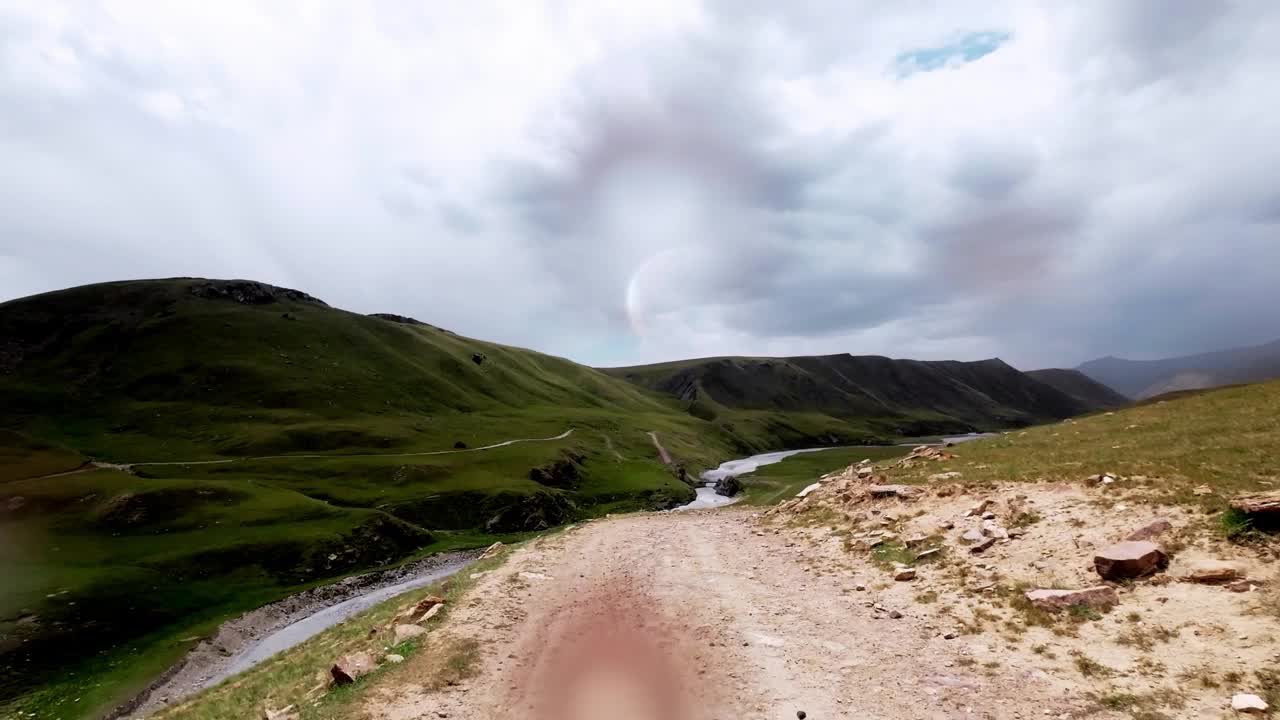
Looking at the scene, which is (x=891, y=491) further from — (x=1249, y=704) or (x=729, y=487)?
(x=729, y=487)

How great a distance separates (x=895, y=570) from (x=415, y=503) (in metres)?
81.2

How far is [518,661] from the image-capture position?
16.2 m

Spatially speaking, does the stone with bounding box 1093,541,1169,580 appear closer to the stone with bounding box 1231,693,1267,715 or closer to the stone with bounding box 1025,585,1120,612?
the stone with bounding box 1025,585,1120,612

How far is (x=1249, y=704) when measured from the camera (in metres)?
9.91

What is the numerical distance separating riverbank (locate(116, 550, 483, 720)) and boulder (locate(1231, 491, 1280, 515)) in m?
46.9

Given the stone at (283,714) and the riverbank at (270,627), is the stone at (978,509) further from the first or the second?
the riverbank at (270,627)

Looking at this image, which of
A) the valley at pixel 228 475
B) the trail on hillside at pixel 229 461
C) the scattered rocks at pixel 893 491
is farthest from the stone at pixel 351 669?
the trail on hillside at pixel 229 461

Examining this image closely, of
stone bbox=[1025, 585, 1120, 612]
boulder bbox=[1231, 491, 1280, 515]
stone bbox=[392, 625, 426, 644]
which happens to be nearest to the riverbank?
stone bbox=[392, 625, 426, 644]

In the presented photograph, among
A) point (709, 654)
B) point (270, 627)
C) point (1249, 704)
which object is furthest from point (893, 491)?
point (270, 627)

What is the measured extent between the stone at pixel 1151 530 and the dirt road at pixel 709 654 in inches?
271

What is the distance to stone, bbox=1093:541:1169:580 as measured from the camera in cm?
1509

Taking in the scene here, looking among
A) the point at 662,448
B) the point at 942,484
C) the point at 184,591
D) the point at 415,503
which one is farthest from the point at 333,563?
the point at 662,448

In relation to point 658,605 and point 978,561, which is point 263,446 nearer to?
point 658,605

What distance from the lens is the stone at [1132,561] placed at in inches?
594
